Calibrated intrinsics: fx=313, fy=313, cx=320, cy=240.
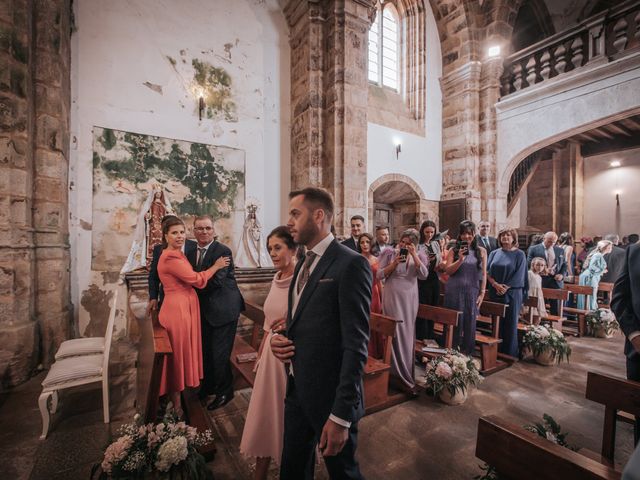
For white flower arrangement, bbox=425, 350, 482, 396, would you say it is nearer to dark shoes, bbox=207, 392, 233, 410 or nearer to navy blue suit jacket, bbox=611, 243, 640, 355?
navy blue suit jacket, bbox=611, 243, 640, 355

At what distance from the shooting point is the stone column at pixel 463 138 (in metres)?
8.87

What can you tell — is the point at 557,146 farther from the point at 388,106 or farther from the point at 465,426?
the point at 465,426

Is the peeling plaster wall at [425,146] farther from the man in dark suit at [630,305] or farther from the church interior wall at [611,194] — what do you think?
the man in dark suit at [630,305]

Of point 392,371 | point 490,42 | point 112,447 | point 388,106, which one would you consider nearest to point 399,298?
point 392,371

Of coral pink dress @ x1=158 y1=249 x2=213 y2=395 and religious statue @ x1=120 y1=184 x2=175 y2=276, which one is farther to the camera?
religious statue @ x1=120 y1=184 x2=175 y2=276

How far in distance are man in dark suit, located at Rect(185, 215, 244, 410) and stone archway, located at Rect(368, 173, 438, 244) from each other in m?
6.05

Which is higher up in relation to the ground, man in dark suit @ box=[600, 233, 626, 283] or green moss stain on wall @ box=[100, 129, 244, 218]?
green moss stain on wall @ box=[100, 129, 244, 218]

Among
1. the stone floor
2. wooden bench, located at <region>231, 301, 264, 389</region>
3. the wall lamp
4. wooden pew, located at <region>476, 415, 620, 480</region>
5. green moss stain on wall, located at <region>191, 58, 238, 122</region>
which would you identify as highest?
green moss stain on wall, located at <region>191, 58, 238, 122</region>

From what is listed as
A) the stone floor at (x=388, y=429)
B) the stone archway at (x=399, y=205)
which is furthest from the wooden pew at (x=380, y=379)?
the stone archway at (x=399, y=205)

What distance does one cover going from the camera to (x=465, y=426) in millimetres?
2693

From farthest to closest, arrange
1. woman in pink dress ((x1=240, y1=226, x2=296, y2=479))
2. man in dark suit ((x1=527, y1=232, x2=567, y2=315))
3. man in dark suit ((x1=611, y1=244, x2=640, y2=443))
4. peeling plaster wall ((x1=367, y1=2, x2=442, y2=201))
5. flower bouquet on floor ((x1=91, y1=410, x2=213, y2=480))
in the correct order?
peeling plaster wall ((x1=367, y1=2, x2=442, y2=201))
man in dark suit ((x1=527, y1=232, x2=567, y2=315))
man in dark suit ((x1=611, y1=244, x2=640, y2=443))
woman in pink dress ((x1=240, y1=226, x2=296, y2=479))
flower bouquet on floor ((x1=91, y1=410, x2=213, y2=480))

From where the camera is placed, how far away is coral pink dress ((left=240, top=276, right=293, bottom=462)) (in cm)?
179

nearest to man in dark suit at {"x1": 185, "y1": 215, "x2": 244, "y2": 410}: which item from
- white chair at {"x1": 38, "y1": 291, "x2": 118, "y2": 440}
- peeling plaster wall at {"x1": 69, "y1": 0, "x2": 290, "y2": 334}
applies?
white chair at {"x1": 38, "y1": 291, "x2": 118, "y2": 440}

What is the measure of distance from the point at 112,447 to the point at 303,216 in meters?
1.58
